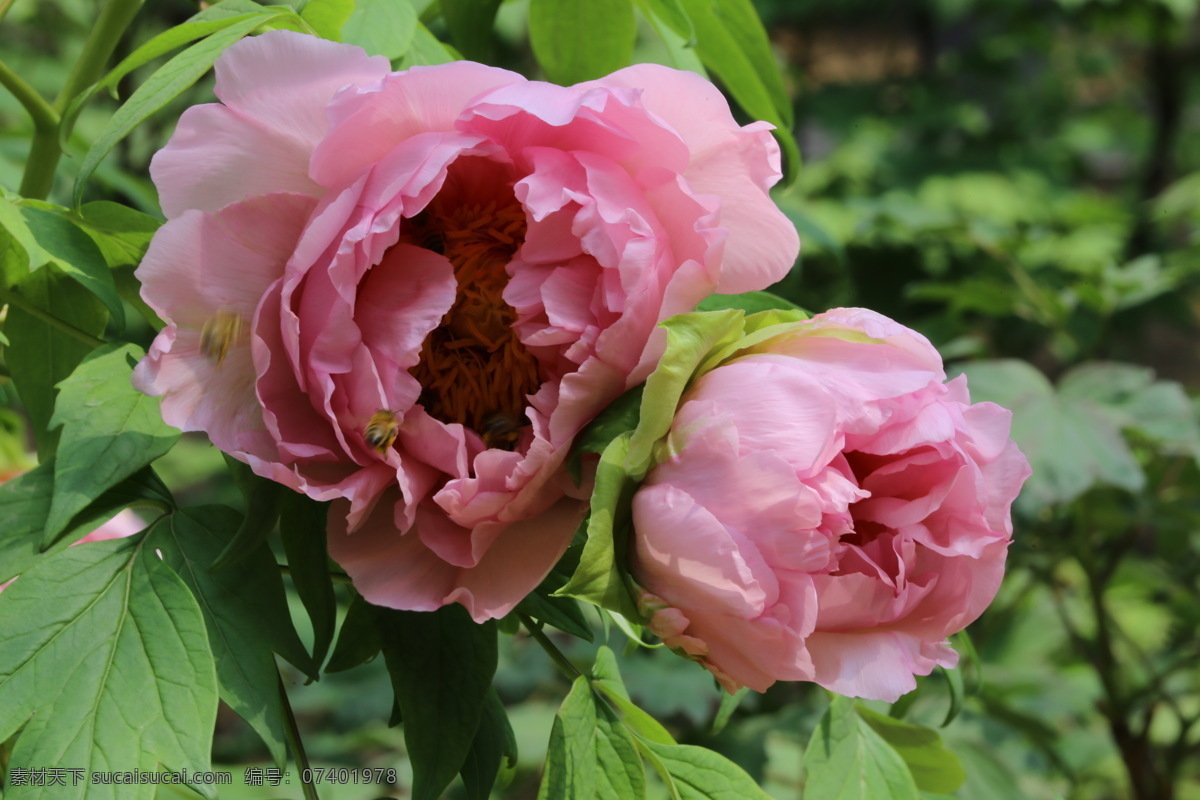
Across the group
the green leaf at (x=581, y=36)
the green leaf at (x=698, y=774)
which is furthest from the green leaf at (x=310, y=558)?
the green leaf at (x=581, y=36)

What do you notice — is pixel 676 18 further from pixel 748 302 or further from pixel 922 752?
pixel 922 752

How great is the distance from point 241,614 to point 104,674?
39 mm

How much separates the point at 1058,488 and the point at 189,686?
775 millimetres

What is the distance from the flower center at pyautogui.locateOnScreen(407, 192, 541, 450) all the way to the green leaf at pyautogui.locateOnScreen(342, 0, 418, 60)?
0.09 m

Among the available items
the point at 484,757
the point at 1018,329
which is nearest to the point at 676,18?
the point at 484,757

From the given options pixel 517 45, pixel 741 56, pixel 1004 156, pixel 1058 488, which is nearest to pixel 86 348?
pixel 741 56

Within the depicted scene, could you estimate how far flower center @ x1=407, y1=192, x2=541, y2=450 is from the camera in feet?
0.97

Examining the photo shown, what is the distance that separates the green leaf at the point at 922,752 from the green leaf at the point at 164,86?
354 millimetres

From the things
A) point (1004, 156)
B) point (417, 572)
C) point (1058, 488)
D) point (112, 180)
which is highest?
point (417, 572)

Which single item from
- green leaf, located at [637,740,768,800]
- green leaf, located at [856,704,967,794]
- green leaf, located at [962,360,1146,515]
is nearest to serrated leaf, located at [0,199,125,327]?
green leaf, located at [637,740,768,800]

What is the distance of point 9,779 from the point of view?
27 centimetres

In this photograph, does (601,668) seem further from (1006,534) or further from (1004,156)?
(1004,156)

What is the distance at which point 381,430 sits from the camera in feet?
0.89

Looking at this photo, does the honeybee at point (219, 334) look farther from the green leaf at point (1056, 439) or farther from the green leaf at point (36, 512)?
the green leaf at point (1056, 439)
